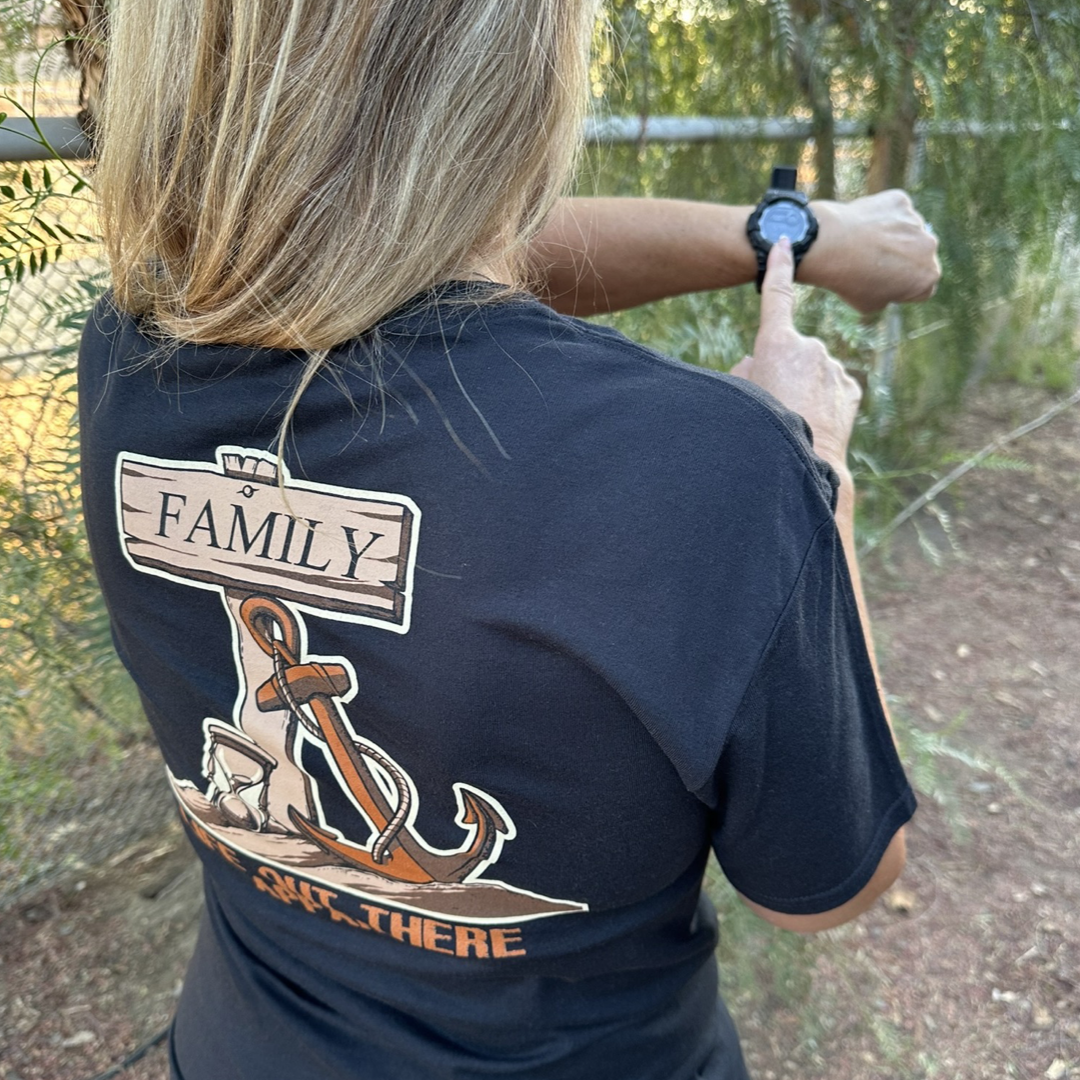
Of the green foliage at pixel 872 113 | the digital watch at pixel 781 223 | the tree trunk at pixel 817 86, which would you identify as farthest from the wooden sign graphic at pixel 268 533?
the tree trunk at pixel 817 86

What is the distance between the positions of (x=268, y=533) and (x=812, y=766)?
470 mm

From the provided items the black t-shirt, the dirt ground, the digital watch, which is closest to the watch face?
the digital watch

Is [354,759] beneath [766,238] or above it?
beneath

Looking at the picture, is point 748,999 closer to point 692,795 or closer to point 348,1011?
point 348,1011

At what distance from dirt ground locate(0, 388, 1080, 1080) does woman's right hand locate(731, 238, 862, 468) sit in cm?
114

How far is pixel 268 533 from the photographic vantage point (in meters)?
0.72

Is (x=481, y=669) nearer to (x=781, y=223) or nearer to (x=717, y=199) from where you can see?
(x=781, y=223)

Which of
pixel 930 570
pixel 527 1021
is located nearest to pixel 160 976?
pixel 527 1021

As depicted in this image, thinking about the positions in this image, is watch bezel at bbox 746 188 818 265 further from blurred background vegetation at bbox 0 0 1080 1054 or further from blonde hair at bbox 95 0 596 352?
blonde hair at bbox 95 0 596 352

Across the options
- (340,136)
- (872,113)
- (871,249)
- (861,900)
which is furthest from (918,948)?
(340,136)

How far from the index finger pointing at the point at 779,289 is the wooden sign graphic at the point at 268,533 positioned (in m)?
0.58

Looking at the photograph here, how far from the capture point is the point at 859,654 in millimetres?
767

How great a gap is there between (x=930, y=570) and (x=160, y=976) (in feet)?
9.92

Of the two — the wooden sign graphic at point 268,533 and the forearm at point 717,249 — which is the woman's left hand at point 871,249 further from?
the wooden sign graphic at point 268,533
